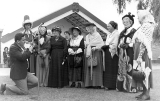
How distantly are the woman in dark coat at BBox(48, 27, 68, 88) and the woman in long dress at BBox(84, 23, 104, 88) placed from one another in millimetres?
640

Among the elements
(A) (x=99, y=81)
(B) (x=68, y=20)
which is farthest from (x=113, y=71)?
(B) (x=68, y=20)

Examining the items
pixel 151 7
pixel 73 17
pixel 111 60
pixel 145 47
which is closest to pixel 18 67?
pixel 111 60

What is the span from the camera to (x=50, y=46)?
7.05 metres

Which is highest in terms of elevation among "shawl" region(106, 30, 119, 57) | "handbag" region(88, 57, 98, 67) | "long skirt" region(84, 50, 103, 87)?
"shawl" region(106, 30, 119, 57)

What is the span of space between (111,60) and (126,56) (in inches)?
20.9

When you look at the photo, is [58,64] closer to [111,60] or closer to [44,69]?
[44,69]

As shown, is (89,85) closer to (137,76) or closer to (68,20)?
(137,76)

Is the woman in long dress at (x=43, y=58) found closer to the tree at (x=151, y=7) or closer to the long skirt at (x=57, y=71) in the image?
the long skirt at (x=57, y=71)

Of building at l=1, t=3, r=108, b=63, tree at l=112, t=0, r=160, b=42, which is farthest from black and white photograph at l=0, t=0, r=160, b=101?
tree at l=112, t=0, r=160, b=42

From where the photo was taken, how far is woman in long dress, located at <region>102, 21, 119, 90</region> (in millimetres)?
6477

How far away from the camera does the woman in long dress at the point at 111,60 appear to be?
648cm

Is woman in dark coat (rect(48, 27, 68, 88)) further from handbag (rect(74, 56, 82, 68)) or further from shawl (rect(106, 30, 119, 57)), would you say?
shawl (rect(106, 30, 119, 57))

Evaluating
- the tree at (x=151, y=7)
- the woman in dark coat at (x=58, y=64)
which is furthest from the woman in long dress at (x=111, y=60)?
the tree at (x=151, y=7)

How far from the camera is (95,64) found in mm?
6707
